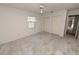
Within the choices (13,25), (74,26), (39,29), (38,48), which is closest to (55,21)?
(39,29)

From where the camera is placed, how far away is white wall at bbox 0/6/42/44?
3.02 meters

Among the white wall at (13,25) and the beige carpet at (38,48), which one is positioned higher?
the white wall at (13,25)

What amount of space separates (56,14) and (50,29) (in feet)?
3.65

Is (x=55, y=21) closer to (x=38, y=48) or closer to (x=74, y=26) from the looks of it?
(x=74, y=26)

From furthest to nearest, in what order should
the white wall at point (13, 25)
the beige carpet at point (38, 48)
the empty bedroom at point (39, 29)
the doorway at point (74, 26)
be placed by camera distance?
1. the white wall at point (13, 25)
2. the doorway at point (74, 26)
3. the empty bedroom at point (39, 29)
4. the beige carpet at point (38, 48)

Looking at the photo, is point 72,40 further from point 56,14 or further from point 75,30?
point 56,14

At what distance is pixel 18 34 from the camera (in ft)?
12.3

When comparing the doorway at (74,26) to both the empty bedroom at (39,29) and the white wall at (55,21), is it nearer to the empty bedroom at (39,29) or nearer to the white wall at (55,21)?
the empty bedroom at (39,29)

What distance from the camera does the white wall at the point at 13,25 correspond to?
3024 millimetres

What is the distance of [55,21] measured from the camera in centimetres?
450

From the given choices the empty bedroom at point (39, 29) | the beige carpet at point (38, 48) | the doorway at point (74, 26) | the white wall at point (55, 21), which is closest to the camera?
the beige carpet at point (38, 48)

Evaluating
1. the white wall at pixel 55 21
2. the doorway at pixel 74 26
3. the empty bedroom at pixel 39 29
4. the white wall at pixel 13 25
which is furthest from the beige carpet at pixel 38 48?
the white wall at pixel 55 21

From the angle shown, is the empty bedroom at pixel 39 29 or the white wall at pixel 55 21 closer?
the empty bedroom at pixel 39 29

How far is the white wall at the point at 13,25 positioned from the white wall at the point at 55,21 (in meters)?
0.60
